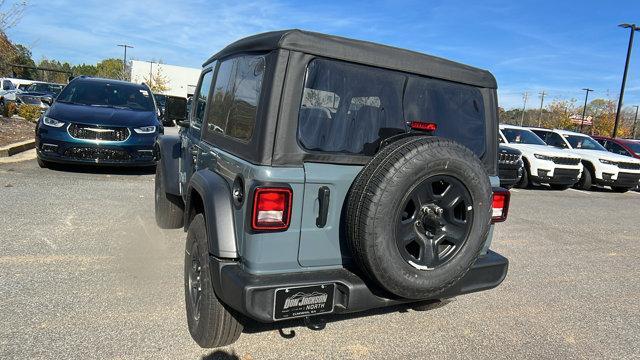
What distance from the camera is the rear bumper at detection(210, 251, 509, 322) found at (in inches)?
90.3

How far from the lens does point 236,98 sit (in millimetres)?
2963

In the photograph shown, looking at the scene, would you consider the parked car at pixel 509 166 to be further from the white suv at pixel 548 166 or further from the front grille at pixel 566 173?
the front grille at pixel 566 173

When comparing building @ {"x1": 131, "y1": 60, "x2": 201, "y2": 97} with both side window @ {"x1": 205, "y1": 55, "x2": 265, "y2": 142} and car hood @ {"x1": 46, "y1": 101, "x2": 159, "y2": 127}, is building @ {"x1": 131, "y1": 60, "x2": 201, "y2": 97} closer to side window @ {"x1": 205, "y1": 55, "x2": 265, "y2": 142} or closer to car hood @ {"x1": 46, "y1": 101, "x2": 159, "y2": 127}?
car hood @ {"x1": 46, "y1": 101, "x2": 159, "y2": 127}

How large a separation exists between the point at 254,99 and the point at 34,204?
451cm

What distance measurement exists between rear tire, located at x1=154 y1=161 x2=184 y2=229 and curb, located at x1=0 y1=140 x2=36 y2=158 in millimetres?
5341

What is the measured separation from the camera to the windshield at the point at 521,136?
12828mm

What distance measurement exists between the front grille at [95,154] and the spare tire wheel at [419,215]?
19.8ft

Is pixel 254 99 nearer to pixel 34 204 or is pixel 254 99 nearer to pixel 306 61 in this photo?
pixel 306 61

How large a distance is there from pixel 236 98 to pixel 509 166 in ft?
29.4

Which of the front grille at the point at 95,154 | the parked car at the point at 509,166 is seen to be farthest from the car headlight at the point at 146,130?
the parked car at the point at 509,166

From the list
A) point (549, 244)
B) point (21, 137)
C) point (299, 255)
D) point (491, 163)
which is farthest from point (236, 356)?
point (21, 137)

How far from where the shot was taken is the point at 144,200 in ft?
21.2

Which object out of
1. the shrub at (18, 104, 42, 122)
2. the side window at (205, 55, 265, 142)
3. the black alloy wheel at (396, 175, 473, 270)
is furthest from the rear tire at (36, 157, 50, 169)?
the shrub at (18, 104, 42, 122)

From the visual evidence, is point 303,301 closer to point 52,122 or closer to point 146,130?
point 146,130
